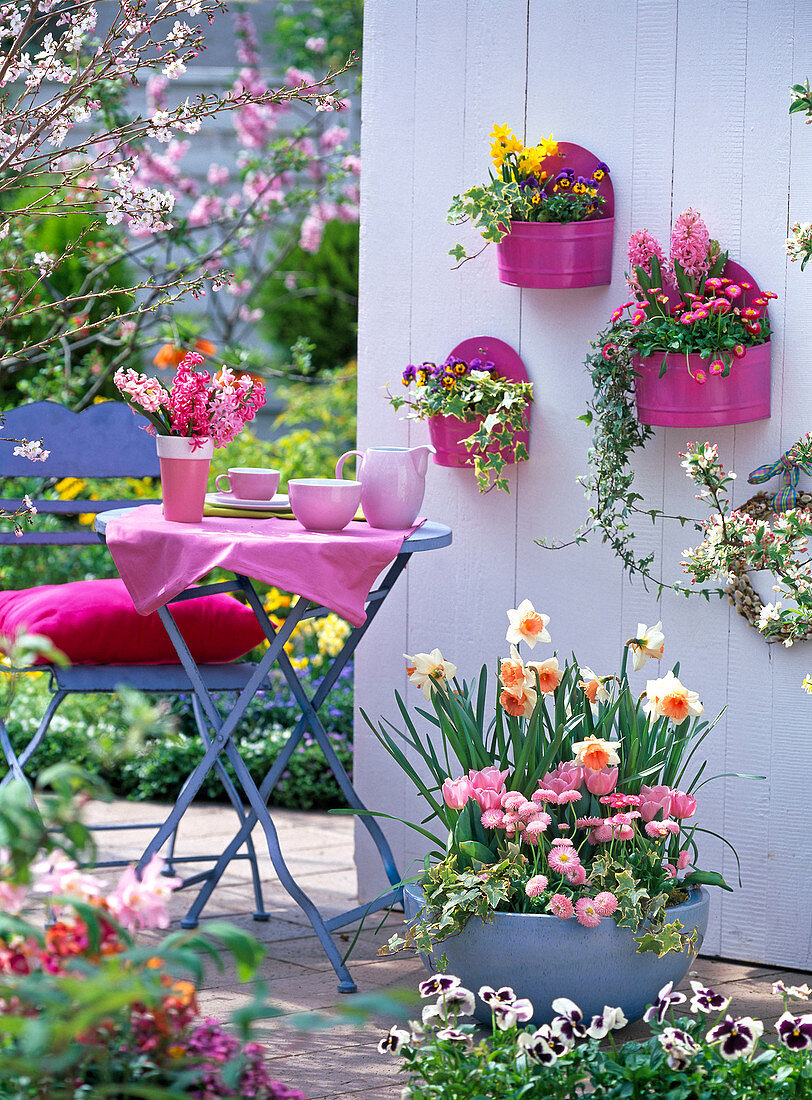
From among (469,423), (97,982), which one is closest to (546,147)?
(469,423)

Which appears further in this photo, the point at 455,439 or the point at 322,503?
the point at 455,439

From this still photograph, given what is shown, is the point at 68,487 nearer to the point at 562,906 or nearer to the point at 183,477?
the point at 183,477

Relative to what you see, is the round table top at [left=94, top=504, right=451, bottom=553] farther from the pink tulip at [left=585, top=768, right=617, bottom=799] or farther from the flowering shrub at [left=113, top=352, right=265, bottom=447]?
the pink tulip at [left=585, top=768, right=617, bottom=799]

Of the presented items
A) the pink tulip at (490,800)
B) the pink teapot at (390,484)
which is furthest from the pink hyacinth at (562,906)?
the pink teapot at (390,484)

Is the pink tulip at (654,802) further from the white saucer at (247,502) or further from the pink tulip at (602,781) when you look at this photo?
the white saucer at (247,502)

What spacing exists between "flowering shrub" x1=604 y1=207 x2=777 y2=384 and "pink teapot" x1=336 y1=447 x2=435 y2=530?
473 mm

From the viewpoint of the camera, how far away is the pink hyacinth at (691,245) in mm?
2791

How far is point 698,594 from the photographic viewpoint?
2951 millimetres

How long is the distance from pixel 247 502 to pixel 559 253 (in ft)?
2.81

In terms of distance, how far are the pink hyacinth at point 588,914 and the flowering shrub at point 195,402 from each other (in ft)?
3.77

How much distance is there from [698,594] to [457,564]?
603mm

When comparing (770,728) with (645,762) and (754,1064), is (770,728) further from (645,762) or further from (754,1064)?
(754,1064)

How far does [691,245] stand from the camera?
9.15ft

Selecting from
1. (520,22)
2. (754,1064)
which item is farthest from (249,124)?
(754,1064)
